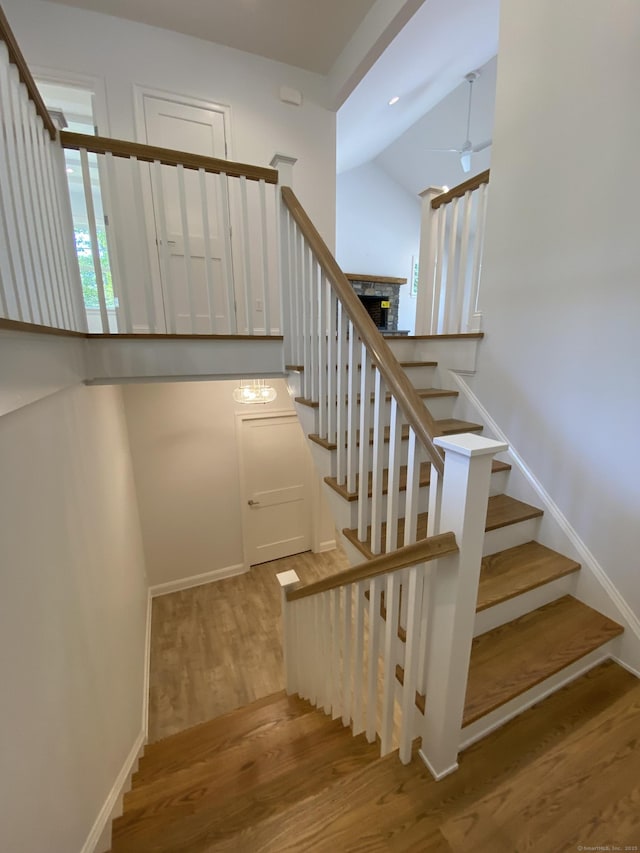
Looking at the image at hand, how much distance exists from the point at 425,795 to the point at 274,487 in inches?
125

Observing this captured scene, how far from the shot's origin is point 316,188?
315 cm

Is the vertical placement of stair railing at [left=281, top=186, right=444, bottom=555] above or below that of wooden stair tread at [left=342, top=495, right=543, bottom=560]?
above

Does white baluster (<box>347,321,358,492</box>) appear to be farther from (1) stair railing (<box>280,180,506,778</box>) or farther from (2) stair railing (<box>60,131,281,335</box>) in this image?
(2) stair railing (<box>60,131,281,335</box>)

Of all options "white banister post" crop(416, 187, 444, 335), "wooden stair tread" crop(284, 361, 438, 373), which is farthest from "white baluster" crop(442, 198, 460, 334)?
"wooden stair tread" crop(284, 361, 438, 373)

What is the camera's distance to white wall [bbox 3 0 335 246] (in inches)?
92.5

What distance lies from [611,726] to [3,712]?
1.88m

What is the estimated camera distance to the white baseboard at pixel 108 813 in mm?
1227

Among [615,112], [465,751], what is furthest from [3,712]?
[615,112]

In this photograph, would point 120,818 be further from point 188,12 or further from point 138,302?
point 188,12

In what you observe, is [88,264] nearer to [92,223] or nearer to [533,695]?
[92,223]

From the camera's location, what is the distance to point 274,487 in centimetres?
412

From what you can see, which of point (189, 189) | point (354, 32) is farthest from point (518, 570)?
point (354, 32)

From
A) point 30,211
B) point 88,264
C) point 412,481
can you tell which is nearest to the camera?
point 412,481

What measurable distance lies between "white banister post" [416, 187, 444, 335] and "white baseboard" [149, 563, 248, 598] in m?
3.19
